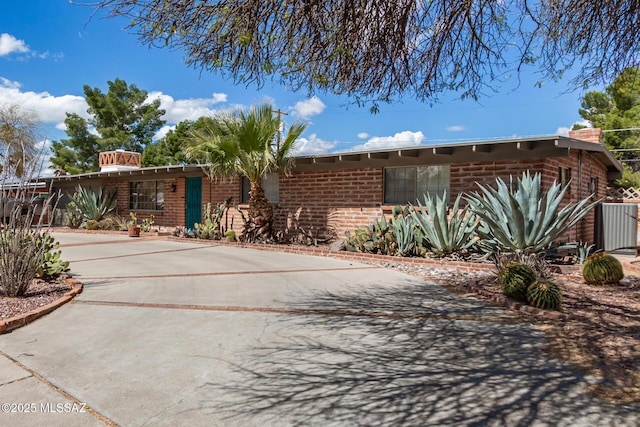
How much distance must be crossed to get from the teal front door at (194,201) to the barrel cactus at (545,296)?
43.4ft

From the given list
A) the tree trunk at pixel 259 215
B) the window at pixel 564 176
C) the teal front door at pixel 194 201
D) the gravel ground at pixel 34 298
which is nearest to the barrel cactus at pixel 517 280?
the window at pixel 564 176

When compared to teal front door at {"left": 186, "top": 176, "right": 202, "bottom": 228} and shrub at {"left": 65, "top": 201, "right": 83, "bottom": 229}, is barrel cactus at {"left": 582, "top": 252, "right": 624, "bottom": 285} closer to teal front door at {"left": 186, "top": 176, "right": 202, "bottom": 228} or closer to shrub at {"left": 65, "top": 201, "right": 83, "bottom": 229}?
teal front door at {"left": 186, "top": 176, "right": 202, "bottom": 228}

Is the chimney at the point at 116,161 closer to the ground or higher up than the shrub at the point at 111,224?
higher up

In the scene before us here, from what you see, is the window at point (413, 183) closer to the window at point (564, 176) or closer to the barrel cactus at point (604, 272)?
the window at point (564, 176)

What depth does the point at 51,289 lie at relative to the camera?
20.3 ft

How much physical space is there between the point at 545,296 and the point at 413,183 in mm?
6523

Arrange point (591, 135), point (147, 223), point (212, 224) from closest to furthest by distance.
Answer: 1. point (591, 135)
2. point (212, 224)
3. point (147, 223)

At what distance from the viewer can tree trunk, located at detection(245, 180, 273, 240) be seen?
12781 mm

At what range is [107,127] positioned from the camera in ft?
131

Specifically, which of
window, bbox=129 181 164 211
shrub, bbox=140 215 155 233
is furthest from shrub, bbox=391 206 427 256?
window, bbox=129 181 164 211

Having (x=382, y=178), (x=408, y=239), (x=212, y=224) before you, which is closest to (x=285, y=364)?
(x=408, y=239)

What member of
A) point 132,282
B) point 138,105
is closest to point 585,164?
point 132,282

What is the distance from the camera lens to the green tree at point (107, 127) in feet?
128

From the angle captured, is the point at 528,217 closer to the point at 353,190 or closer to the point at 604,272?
the point at 604,272
